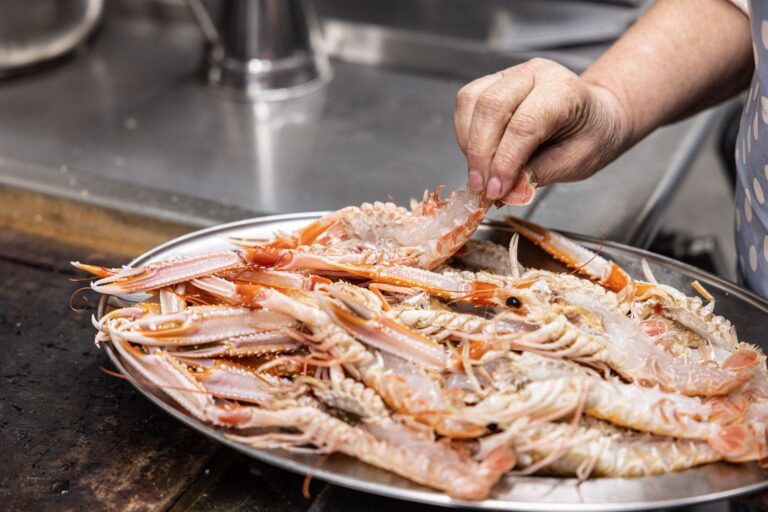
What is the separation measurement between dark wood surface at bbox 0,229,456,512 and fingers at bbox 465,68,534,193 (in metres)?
0.61

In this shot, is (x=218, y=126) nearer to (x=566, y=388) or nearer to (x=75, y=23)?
(x=75, y=23)

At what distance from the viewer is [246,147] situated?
8.73 feet

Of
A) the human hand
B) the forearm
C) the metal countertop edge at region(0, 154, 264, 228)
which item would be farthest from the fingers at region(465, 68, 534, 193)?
the metal countertop edge at region(0, 154, 264, 228)

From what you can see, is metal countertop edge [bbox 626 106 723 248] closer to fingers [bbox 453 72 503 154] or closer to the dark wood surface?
fingers [bbox 453 72 503 154]

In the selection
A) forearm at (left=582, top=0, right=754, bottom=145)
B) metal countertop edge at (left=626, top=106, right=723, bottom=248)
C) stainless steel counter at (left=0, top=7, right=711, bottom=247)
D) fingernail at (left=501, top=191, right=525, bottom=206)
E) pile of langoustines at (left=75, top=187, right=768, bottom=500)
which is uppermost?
forearm at (left=582, top=0, right=754, bottom=145)

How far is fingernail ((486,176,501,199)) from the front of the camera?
1492 mm

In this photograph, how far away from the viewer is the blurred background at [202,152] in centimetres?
A: 138

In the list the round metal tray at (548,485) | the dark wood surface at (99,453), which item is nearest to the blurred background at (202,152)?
the dark wood surface at (99,453)

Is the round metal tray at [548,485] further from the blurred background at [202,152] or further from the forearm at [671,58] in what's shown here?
the forearm at [671,58]

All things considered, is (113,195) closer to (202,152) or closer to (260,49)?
(202,152)

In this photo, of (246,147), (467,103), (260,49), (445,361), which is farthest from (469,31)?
(445,361)

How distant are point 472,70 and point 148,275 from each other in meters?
1.95

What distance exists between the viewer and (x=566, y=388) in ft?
3.90

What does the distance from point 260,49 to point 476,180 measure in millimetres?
1646
